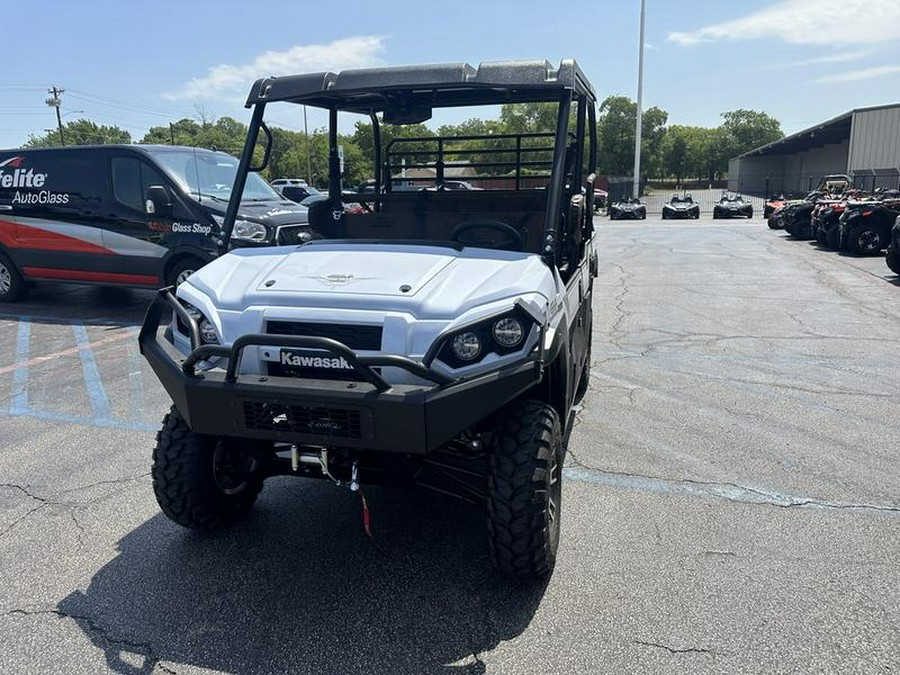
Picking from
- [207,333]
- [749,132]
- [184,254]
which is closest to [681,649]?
[207,333]

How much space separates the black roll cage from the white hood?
14.9 inches

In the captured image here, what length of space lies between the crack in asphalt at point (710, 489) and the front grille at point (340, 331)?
193 cm

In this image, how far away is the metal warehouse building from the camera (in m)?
40.5

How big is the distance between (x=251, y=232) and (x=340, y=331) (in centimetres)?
599

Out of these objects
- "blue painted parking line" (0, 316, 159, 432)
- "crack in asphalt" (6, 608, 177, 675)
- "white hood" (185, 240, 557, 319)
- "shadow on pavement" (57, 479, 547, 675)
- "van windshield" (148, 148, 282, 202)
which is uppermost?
"van windshield" (148, 148, 282, 202)

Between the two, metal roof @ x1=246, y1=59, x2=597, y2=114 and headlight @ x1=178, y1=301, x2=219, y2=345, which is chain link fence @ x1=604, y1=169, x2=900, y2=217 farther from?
headlight @ x1=178, y1=301, x2=219, y2=345

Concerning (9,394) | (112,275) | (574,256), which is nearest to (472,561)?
(574,256)

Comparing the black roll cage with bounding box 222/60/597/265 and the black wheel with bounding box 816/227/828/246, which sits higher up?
the black roll cage with bounding box 222/60/597/265

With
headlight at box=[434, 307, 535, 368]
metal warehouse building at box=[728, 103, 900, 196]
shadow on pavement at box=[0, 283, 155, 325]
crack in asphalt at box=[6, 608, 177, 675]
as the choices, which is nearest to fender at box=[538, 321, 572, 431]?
headlight at box=[434, 307, 535, 368]

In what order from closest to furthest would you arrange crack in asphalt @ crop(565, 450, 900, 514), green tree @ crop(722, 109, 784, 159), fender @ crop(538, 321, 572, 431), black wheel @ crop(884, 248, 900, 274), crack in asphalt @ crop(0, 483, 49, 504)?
fender @ crop(538, 321, 572, 431) → crack in asphalt @ crop(565, 450, 900, 514) → crack in asphalt @ crop(0, 483, 49, 504) → black wheel @ crop(884, 248, 900, 274) → green tree @ crop(722, 109, 784, 159)

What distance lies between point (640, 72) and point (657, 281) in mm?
42000

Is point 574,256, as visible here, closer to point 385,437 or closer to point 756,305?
point 385,437

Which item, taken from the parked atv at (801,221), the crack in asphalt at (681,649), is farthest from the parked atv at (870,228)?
the crack in asphalt at (681,649)

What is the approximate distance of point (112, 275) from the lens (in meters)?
9.46
